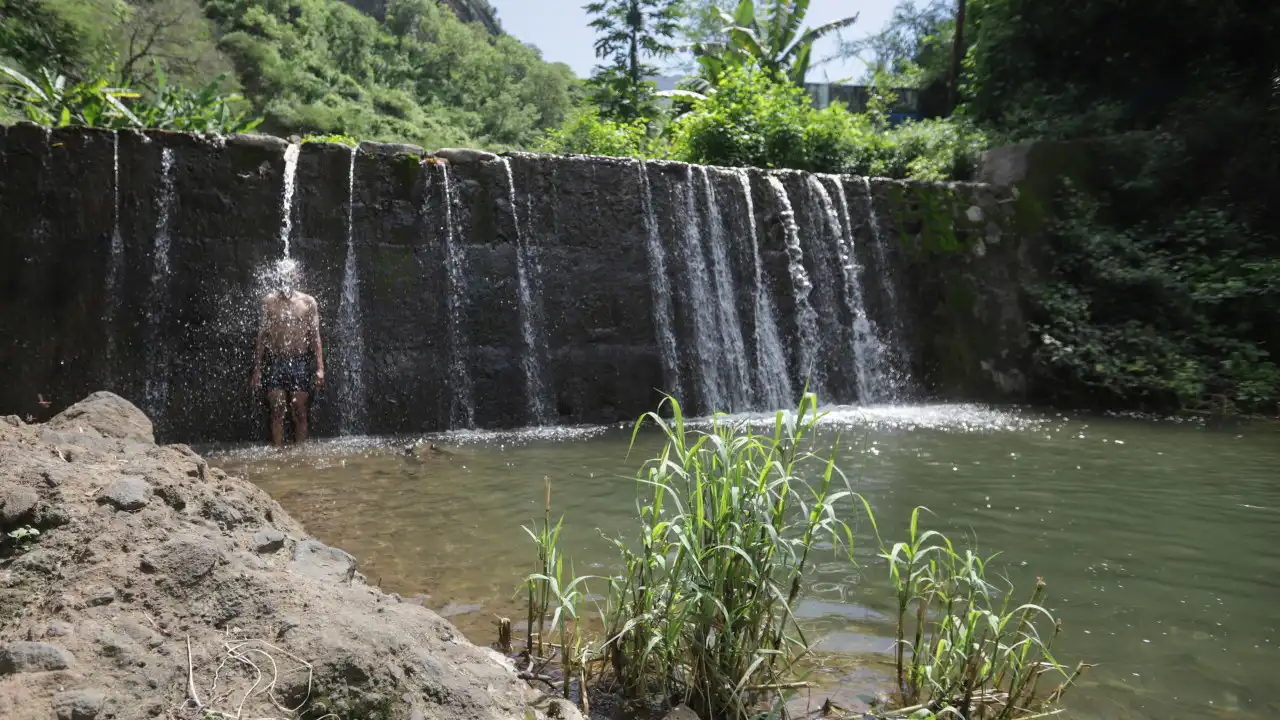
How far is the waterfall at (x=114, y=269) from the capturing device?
686cm

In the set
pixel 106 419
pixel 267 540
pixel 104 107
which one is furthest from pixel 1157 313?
pixel 104 107

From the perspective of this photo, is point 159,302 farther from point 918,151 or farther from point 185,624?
point 918,151

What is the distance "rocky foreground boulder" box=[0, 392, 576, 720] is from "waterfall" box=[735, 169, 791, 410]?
7.23 meters

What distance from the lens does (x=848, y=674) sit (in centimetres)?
265

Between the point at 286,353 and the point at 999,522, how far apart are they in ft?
18.6

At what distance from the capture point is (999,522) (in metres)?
4.48

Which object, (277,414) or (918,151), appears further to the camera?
(918,151)

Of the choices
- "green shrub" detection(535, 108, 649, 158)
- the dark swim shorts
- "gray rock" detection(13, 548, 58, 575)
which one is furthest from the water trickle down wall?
"gray rock" detection(13, 548, 58, 575)

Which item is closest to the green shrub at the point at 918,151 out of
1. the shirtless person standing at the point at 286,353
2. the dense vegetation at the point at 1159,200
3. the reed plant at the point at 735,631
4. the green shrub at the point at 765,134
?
the green shrub at the point at 765,134

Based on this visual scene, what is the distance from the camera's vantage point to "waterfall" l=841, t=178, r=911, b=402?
10.2 m

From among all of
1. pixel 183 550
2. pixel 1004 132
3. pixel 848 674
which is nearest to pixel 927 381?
pixel 1004 132

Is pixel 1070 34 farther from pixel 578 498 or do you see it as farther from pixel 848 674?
pixel 848 674

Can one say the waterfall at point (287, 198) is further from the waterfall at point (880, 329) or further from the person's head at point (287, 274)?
the waterfall at point (880, 329)

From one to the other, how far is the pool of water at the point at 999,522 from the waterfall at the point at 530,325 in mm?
752
